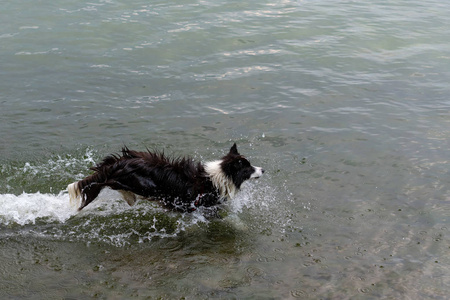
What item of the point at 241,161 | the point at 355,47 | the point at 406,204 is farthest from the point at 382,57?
the point at 241,161

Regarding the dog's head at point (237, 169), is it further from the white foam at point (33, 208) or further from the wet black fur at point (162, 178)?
the white foam at point (33, 208)

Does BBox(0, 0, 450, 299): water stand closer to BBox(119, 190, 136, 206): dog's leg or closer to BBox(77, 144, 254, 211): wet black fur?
BBox(119, 190, 136, 206): dog's leg

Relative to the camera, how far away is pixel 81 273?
18.9ft

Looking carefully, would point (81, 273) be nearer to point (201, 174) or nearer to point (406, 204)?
point (201, 174)

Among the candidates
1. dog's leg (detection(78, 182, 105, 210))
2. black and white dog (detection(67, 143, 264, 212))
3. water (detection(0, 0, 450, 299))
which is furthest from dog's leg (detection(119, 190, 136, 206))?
dog's leg (detection(78, 182, 105, 210))

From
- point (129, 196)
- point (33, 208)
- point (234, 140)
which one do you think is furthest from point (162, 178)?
point (234, 140)

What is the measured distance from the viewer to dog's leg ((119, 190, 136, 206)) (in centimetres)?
683

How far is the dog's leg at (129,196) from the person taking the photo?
6.83m

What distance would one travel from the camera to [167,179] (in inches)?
261

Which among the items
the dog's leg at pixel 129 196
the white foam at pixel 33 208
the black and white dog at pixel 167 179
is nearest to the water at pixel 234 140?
the white foam at pixel 33 208

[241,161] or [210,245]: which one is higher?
[241,161]

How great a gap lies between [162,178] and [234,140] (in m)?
2.68

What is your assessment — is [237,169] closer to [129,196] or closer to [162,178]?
[162,178]

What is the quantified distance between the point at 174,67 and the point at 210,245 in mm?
6392
